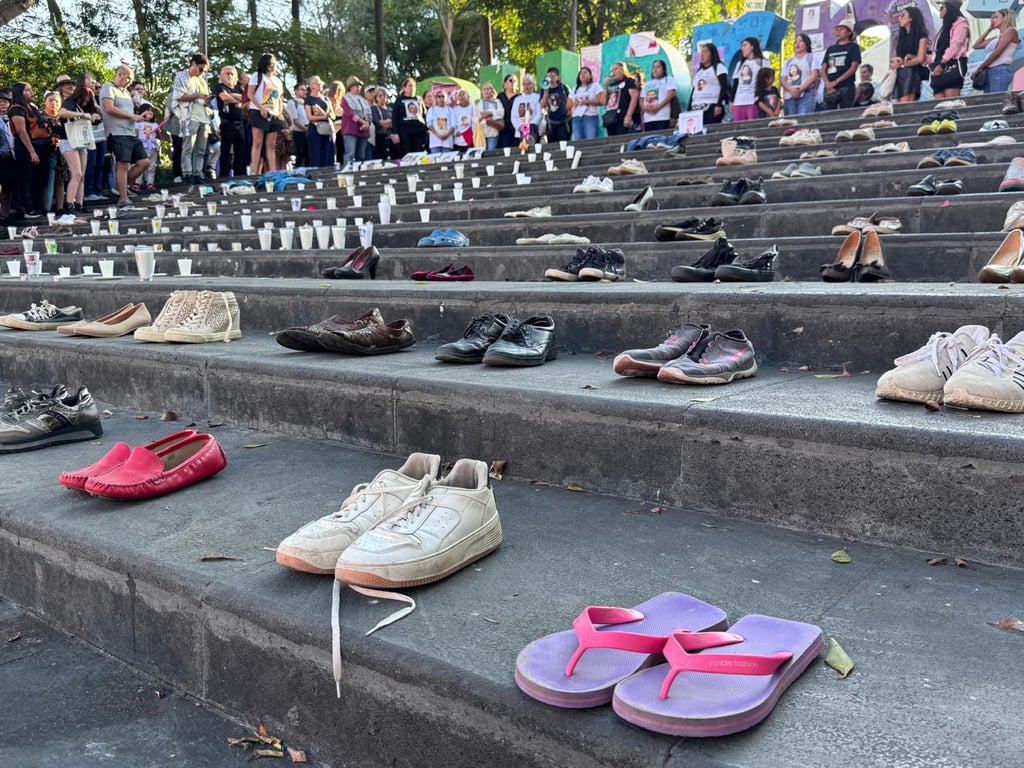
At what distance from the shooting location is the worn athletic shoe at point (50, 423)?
3.27 meters

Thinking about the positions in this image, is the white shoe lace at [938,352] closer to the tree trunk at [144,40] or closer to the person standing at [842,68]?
the person standing at [842,68]

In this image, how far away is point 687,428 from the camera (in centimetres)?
229

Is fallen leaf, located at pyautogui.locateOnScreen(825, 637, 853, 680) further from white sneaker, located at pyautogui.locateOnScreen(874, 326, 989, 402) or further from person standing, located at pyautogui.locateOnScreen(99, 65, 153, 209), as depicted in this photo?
person standing, located at pyautogui.locateOnScreen(99, 65, 153, 209)

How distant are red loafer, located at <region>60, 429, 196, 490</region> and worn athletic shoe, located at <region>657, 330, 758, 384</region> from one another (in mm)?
1761

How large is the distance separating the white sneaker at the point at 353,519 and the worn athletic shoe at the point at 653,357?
3.00ft

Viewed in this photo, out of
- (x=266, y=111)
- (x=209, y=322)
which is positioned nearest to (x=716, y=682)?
(x=209, y=322)

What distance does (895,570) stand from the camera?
1.85 meters

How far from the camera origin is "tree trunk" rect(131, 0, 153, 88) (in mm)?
26406

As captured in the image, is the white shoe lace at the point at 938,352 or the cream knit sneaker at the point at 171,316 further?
the cream knit sneaker at the point at 171,316

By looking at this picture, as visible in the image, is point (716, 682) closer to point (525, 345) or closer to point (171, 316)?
point (525, 345)

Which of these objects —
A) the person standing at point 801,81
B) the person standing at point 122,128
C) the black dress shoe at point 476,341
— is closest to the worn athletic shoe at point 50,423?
the black dress shoe at point 476,341

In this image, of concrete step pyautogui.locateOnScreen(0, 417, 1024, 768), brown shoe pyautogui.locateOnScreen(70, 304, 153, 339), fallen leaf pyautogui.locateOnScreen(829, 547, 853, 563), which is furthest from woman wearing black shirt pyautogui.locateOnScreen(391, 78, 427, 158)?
fallen leaf pyautogui.locateOnScreen(829, 547, 853, 563)

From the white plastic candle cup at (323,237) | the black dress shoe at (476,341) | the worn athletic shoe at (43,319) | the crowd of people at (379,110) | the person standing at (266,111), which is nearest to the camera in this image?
the black dress shoe at (476,341)

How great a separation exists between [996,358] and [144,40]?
30278mm
